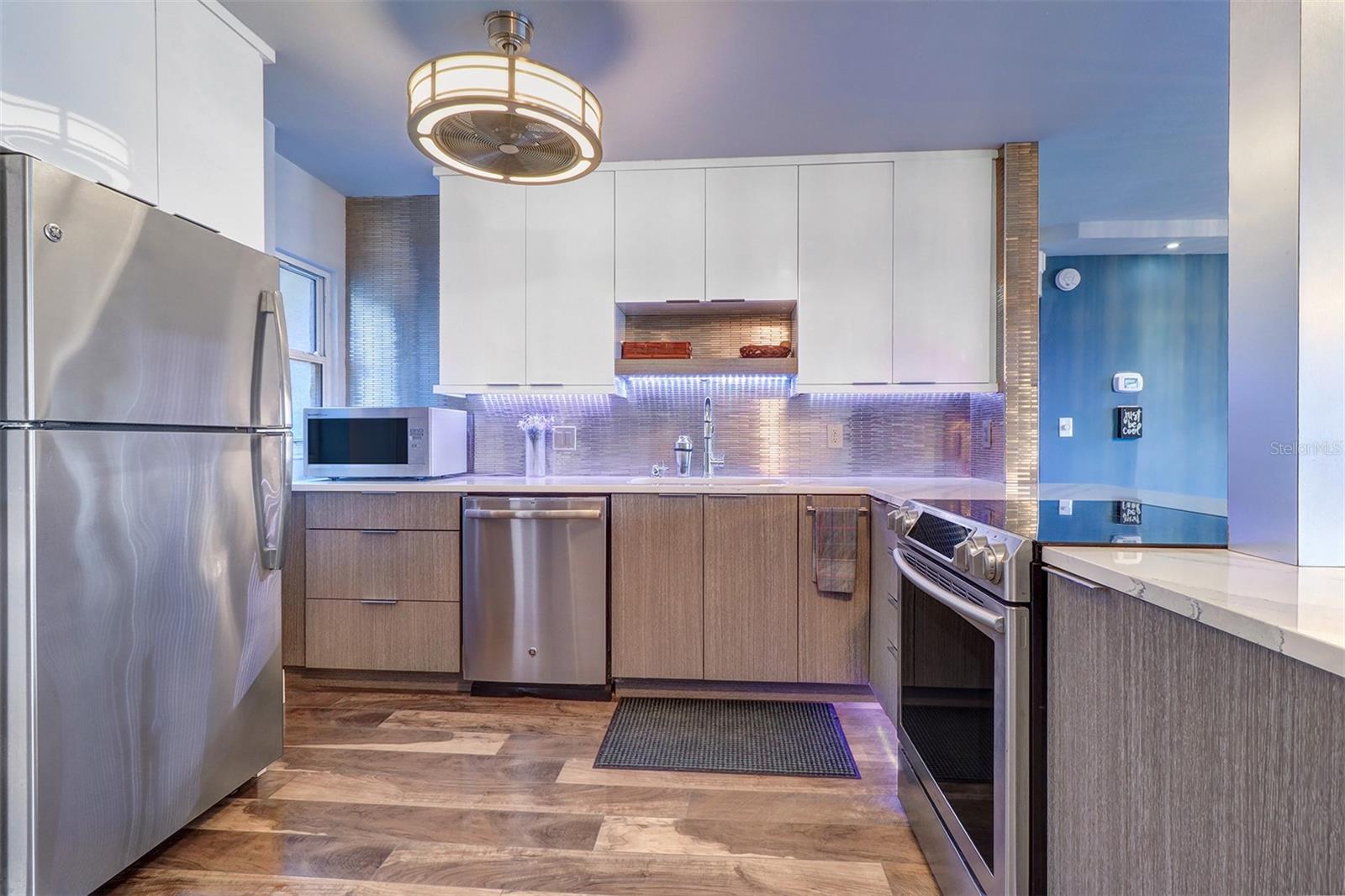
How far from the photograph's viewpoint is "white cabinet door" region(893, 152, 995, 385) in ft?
9.45

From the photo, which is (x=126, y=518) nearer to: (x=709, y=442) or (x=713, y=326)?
(x=709, y=442)

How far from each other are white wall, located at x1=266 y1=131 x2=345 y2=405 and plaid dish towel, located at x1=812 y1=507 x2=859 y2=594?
2.70 metres

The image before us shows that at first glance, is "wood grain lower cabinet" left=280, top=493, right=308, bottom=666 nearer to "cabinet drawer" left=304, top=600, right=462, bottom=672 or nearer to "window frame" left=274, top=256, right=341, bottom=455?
"cabinet drawer" left=304, top=600, right=462, bottom=672

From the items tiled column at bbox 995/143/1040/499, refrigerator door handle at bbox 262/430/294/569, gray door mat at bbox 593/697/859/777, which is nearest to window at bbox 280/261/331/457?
refrigerator door handle at bbox 262/430/294/569

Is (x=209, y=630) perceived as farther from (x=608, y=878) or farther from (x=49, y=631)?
(x=608, y=878)

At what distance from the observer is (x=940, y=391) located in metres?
2.94

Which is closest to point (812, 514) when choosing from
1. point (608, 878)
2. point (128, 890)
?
point (608, 878)

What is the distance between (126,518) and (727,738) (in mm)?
1975

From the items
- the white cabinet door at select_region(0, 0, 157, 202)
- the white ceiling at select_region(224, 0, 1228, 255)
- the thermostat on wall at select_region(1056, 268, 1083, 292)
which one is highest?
the white ceiling at select_region(224, 0, 1228, 255)

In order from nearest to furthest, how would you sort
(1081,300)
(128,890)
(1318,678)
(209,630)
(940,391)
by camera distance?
(1318,678) < (128,890) < (209,630) < (940,391) < (1081,300)

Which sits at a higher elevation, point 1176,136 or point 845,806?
point 1176,136

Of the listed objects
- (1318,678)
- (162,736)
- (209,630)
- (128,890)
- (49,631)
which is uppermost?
(1318,678)

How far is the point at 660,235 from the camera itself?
2.99 meters

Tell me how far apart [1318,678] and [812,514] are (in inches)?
78.1
